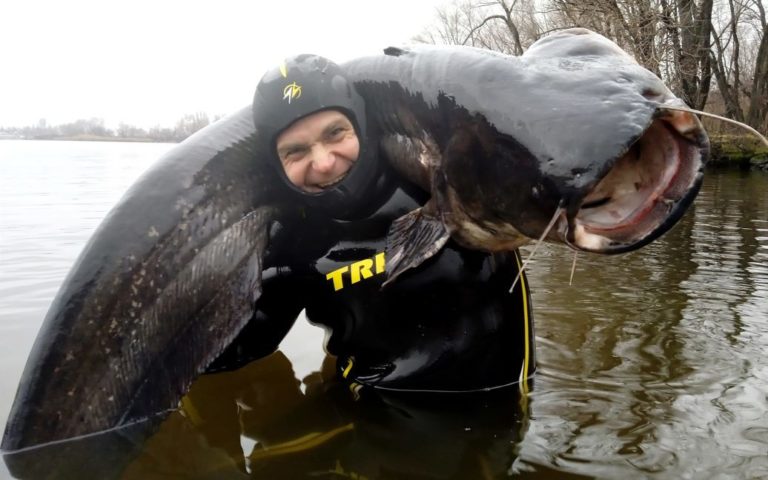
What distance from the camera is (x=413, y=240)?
210 cm

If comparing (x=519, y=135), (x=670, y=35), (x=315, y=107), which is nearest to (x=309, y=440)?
(x=315, y=107)

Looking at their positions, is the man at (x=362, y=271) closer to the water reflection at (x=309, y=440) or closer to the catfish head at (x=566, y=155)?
the water reflection at (x=309, y=440)

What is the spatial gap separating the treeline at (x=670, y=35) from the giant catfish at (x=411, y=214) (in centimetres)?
1402

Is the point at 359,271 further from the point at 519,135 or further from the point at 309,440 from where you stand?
the point at 519,135

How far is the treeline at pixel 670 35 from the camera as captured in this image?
52.0 feet

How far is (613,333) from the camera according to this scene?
131 inches

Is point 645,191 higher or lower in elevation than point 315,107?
lower

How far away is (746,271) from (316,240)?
3.81 m

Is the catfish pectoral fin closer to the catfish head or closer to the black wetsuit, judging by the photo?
the catfish head

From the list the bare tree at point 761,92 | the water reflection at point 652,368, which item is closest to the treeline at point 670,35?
the bare tree at point 761,92

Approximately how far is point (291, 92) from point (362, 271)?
27.8 inches

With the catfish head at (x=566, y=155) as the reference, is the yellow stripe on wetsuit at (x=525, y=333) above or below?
below

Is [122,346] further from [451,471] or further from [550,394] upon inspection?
[550,394]

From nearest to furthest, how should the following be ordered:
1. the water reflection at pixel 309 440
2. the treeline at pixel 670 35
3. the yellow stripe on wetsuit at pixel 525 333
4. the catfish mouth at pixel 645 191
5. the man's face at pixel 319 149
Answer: the catfish mouth at pixel 645 191, the water reflection at pixel 309 440, the man's face at pixel 319 149, the yellow stripe on wetsuit at pixel 525 333, the treeline at pixel 670 35
